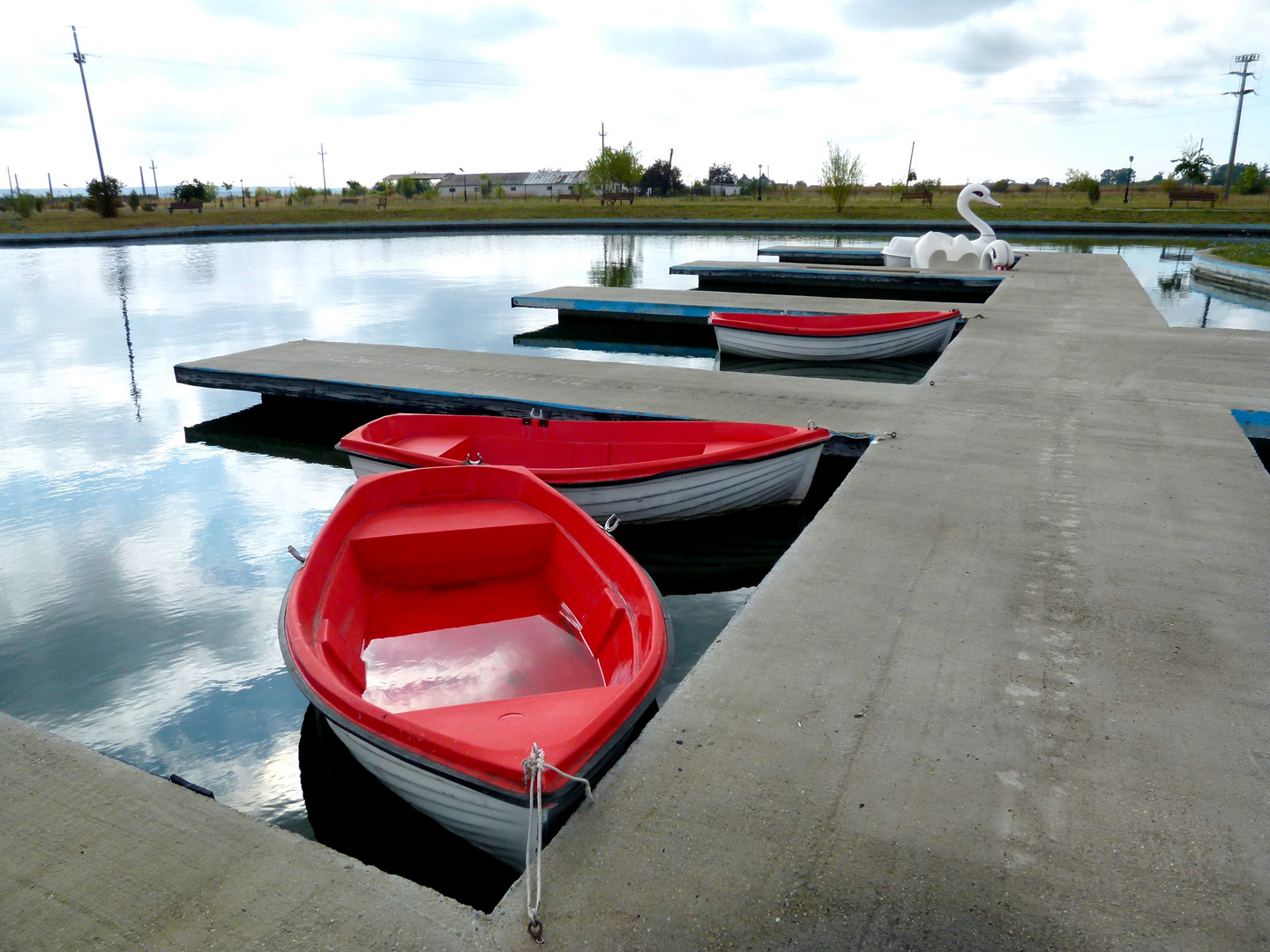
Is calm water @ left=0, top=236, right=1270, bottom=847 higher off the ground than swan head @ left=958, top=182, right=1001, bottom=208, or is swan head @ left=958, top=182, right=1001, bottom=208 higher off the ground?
swan head @ left=958, top=182, right=1001, bottom=208

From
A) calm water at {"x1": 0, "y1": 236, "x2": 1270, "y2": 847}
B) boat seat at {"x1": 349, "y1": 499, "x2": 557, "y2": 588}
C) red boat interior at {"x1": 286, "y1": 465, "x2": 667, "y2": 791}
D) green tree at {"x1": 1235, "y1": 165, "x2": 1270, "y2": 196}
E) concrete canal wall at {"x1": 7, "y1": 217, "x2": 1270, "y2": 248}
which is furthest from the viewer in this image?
green tree at {"x1": 1235, "y1": 165, "x2": 1270, "y2": 196}

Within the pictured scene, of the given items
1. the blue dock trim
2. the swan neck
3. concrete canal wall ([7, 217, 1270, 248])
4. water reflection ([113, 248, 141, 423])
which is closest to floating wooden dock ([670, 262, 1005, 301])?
the swan neck

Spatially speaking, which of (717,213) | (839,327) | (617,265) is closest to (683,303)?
(839,327)

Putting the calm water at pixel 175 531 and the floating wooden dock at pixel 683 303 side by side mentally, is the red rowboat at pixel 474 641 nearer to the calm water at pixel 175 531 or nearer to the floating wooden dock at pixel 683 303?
the calm water at pixel 175 531

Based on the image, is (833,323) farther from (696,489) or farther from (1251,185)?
(1251,185)

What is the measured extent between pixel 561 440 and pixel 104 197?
4428 cm

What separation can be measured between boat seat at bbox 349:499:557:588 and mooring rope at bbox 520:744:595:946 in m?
2.36

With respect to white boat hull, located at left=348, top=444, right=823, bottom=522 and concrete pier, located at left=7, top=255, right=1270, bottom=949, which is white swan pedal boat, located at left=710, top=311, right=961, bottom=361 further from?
concrete pier, located at left=7, top=255, right=1270, bottom=949

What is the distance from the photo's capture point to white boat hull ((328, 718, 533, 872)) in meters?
2.78

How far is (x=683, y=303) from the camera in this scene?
49.4 feet

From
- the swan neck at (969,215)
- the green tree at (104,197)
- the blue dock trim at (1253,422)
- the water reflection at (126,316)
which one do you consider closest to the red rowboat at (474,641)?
the blue dock trim at (1253,422)

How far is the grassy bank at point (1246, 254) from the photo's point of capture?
66.6ft

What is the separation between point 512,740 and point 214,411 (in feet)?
31.6

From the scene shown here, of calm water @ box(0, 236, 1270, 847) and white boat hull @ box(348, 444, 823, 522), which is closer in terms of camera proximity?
calm water @ box(0, 236, 1270, 847)
